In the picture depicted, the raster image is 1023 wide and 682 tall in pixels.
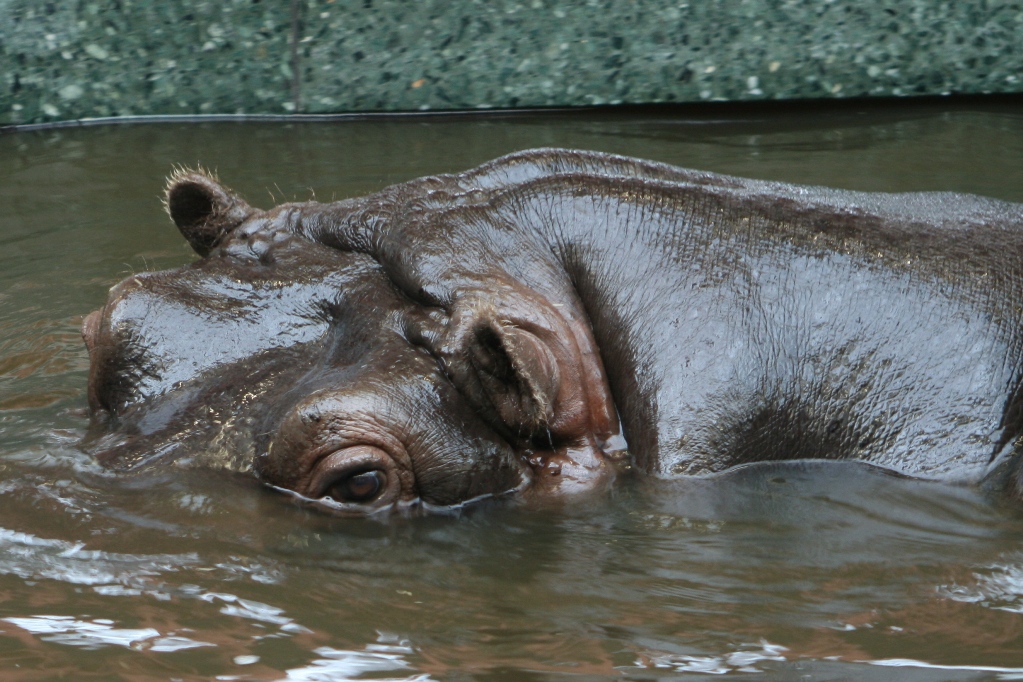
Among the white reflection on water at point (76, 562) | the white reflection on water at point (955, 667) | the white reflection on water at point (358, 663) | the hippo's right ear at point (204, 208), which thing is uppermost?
the hippo's right ear at point (204, 208)

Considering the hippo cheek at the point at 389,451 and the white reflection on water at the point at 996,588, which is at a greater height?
the hippo cheek at the point at 389,451

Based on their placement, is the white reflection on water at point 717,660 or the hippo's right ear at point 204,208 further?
the hippo's right ear at point 204,208

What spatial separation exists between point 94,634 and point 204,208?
5.59 feet

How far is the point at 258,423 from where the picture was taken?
11.4ft

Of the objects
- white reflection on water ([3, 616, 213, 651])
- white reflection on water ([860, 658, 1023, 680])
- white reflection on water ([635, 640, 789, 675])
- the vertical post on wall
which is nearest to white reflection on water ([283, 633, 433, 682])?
white reflection on water ([3, 616, 213, 651])

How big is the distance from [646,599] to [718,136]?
5.82 m

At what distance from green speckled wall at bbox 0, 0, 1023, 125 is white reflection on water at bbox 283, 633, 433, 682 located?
→ 6.62 m

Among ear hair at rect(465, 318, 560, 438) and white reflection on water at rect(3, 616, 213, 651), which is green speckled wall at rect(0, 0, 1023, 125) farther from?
white reflection on water at rect(3, 616, 213, 651)

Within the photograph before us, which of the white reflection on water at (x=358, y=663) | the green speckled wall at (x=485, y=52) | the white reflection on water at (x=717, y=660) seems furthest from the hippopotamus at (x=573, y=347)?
the green speckled wall at (x=485, y=52)

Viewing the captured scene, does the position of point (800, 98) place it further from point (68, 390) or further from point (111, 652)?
point (111, 652)

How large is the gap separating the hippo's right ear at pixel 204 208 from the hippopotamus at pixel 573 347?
0.30 meters

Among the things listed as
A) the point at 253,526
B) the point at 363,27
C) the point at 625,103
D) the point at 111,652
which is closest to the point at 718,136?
the point at 625,103

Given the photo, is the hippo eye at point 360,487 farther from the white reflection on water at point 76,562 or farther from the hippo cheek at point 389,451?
the white reflection on water at point 76,562

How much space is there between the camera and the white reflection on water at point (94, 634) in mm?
2793
